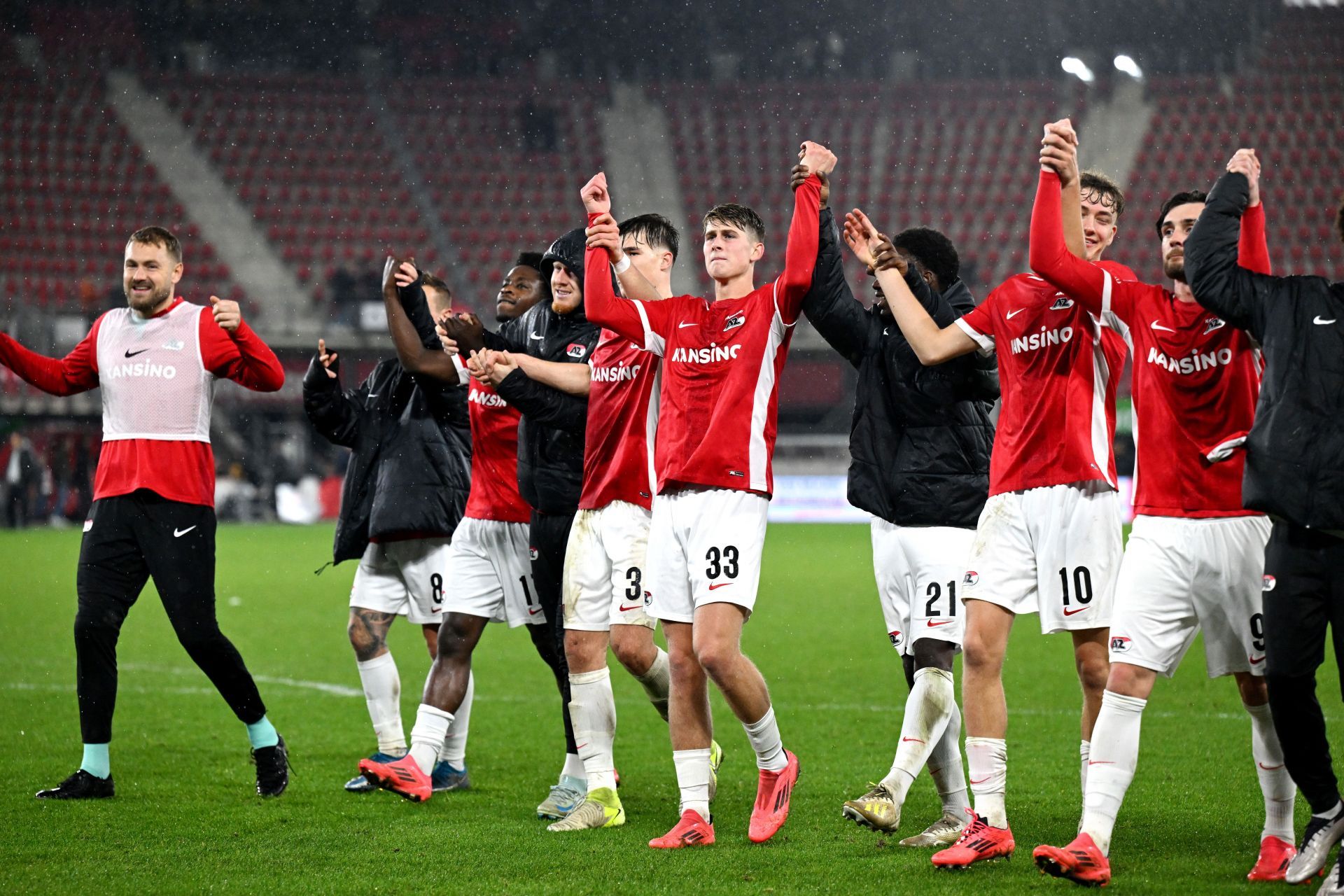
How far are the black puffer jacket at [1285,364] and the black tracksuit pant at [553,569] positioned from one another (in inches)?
110

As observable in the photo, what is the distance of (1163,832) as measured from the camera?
16.6ft

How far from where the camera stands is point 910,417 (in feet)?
17.3

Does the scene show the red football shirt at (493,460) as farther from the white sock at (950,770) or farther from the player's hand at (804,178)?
the white sock at (950,770)

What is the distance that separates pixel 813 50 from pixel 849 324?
3095 centimetres

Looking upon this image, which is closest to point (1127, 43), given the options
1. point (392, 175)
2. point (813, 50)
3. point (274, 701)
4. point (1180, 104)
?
point (1180, 104)

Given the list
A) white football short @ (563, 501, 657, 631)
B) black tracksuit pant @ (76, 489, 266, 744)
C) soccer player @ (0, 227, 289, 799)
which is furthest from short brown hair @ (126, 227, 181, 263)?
white football short @ (563, 501, 657, 631)

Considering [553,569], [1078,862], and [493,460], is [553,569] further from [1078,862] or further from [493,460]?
[1078,862]

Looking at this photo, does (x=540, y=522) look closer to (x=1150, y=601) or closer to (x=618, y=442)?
(x=618, y=442)

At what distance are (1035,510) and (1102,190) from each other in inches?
52.9

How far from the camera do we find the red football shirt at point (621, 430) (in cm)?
556

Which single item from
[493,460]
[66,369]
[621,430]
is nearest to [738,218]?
[621,430]

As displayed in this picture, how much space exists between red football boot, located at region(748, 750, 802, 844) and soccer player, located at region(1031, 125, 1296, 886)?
1.15 meters

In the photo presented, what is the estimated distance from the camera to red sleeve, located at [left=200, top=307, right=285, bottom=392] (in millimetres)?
6020

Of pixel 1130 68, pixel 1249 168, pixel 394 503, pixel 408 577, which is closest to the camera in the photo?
pixel 1249 168
